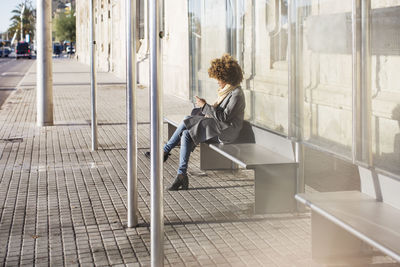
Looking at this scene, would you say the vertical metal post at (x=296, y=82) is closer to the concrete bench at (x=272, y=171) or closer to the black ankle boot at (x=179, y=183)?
the concrete bench at (x=272, y=171)

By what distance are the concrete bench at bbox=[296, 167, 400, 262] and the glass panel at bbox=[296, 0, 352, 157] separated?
18.9 inches

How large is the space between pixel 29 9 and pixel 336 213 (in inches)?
6171

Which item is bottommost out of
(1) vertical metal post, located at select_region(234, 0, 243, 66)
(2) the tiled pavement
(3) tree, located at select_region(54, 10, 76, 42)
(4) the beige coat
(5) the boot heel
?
(2) the tiled pavement

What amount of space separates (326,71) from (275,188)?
1.25m

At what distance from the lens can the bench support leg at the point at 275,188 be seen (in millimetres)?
6195

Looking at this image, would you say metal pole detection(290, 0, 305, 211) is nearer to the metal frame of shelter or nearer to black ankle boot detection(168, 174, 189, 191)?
the metal frame of shelter

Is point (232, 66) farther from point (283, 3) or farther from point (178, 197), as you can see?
point (178, 197)

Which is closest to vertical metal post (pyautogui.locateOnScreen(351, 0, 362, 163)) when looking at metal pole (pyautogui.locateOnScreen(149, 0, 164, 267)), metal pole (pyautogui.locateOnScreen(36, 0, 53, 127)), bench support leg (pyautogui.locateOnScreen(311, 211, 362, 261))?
bench support leg (pyautogui.locateOnScreen(311, 211, 362, 261))

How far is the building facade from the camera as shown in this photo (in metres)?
4.70

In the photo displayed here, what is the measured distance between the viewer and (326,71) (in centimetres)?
562

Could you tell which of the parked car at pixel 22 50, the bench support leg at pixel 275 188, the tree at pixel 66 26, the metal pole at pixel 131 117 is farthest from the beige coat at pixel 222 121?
the tree at pixel 66 26

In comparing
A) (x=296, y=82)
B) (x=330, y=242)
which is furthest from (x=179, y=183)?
(x=330, y=242)

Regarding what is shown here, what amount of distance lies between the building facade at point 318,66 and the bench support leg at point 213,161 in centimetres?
80

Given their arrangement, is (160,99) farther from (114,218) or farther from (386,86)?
(114,218)
